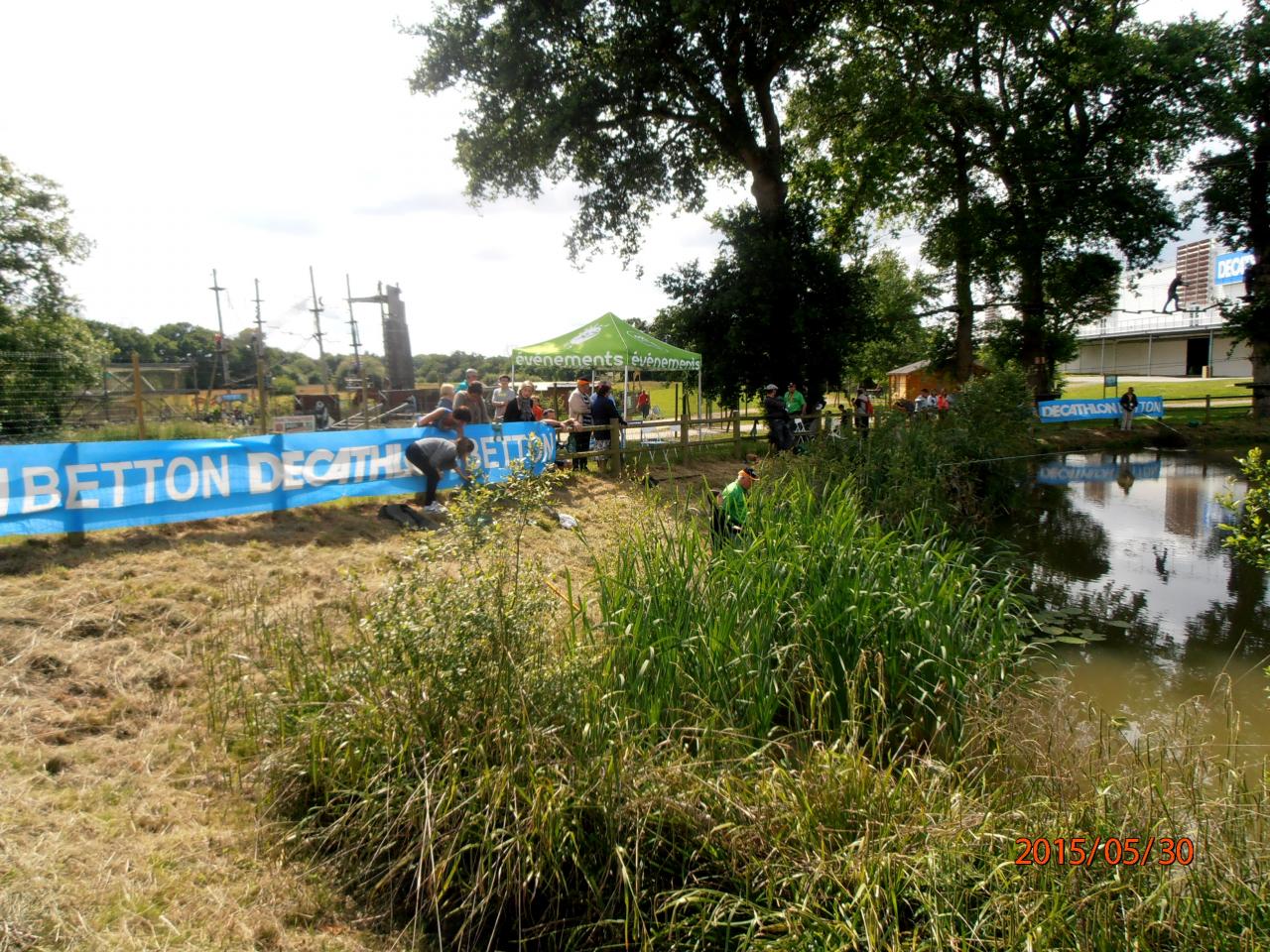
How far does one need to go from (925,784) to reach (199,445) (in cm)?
722

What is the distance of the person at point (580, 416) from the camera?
12281 millimetres

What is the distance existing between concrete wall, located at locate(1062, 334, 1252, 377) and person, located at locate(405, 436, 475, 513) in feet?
183

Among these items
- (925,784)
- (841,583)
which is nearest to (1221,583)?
(841,583)

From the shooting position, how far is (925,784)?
398cm

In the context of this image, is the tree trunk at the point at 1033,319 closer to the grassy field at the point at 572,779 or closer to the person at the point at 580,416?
the person at the point at 580,416

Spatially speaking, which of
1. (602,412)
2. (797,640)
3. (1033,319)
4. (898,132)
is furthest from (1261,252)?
(797,640)

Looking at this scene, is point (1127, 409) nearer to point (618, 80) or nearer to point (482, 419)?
point (618, 80)

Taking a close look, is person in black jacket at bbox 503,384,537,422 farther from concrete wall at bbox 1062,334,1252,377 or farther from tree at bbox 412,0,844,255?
concrete wall at bbox 1062,334,1252,377

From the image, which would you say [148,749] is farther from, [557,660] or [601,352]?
[601,352]

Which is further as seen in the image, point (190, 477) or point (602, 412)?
point (602, 412)

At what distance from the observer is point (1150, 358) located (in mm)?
60062
